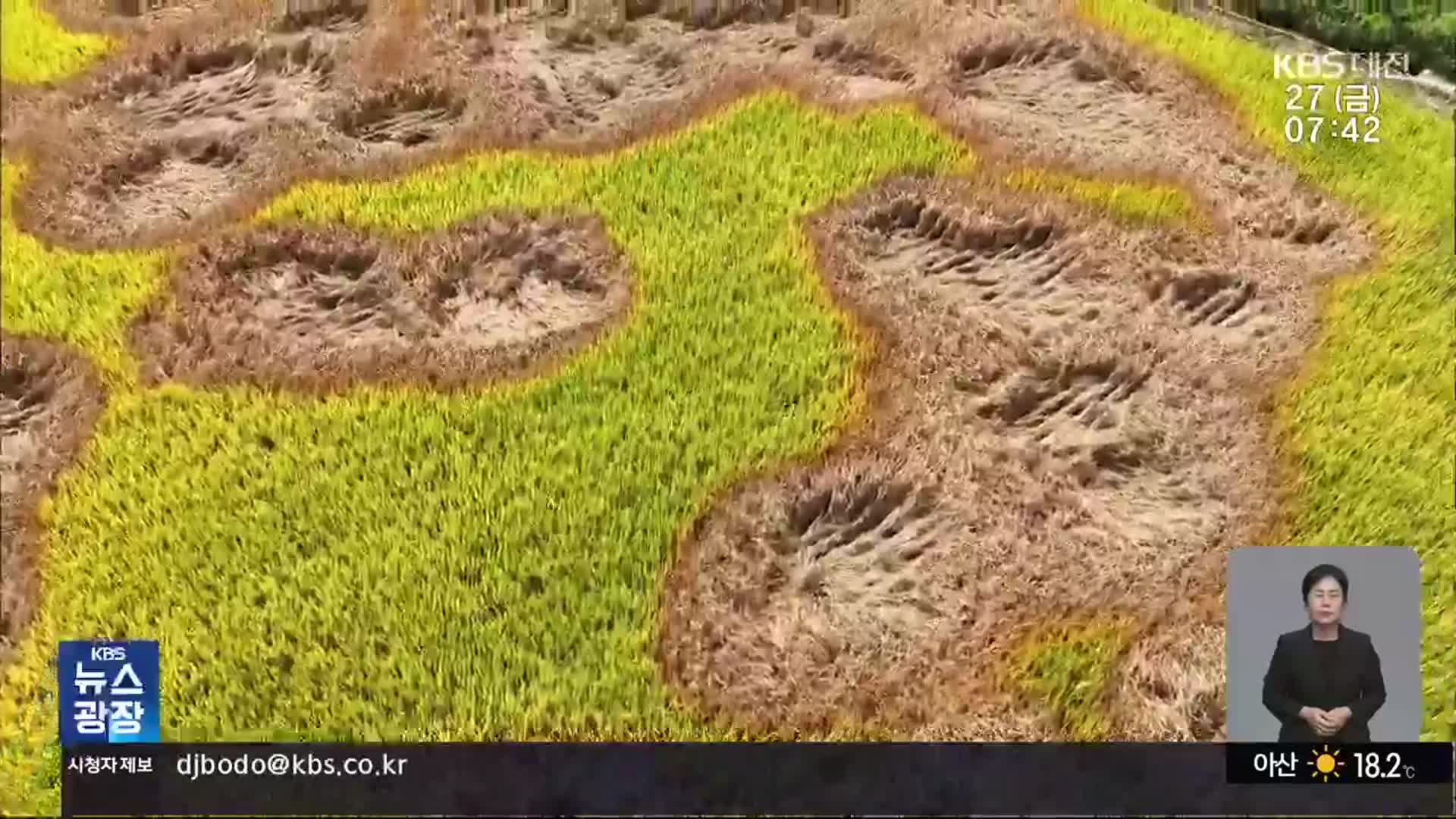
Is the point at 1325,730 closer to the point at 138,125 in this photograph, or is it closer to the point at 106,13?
the point at 138,125

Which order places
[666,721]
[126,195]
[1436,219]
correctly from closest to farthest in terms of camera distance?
[666,721] < [1436,219] < [126,195]

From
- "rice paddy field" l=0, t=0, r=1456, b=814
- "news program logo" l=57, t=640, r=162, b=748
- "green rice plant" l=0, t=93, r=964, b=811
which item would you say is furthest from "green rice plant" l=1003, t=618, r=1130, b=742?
"news program logo" l=57, t=640, r=162, b=748

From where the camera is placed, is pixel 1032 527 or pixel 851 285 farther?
pixel 851 285

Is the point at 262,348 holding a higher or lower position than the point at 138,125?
lower

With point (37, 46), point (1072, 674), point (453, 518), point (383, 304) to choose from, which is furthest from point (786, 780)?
point (37, 46)

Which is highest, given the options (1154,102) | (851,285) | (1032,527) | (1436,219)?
(1154,102)

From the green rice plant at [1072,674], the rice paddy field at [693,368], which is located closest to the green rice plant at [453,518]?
the rice paddy field at [693,368]

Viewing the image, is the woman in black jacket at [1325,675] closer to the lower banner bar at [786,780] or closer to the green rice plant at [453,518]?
the lower banner bar at [786,780]

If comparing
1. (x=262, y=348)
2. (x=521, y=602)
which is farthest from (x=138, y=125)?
(x=521, y=602)

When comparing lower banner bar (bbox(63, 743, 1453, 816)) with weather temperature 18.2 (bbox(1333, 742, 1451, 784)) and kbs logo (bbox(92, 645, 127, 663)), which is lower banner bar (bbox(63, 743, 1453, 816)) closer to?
weather temperature 18.2 (bbox(1333, 742, 1451, 784))
